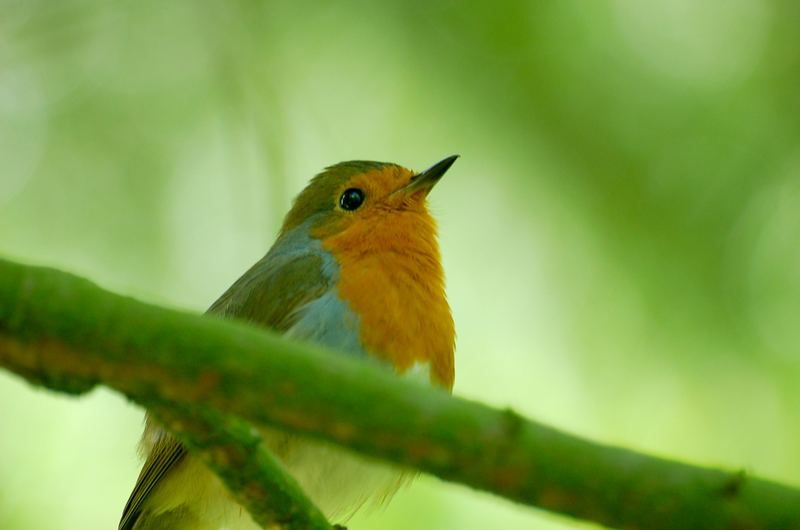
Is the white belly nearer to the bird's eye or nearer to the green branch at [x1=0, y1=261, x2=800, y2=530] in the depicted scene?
the bird's eye

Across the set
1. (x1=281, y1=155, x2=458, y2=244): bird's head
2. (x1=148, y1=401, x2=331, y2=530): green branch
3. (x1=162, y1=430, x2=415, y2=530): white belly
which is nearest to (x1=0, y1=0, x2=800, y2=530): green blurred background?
(x1=281, y1=155, x2=458, y2=244): bird's head

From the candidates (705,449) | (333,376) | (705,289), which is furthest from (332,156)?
(333,376)

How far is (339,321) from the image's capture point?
4066mm

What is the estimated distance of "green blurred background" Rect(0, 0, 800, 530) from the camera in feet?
18.0

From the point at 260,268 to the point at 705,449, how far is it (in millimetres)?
2318

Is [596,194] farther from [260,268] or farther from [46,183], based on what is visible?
[46,183]

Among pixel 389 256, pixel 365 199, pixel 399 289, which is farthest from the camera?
pixel 365 199

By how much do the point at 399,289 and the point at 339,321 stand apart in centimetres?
32

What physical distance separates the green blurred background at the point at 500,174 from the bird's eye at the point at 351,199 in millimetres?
597

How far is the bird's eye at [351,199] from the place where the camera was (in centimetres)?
506

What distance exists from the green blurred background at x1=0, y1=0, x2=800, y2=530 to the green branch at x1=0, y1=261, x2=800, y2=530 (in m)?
3.64

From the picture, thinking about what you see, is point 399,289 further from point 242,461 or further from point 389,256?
point 242,461

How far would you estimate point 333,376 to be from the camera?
1722 mm

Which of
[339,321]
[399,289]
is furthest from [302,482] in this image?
[399,289]
